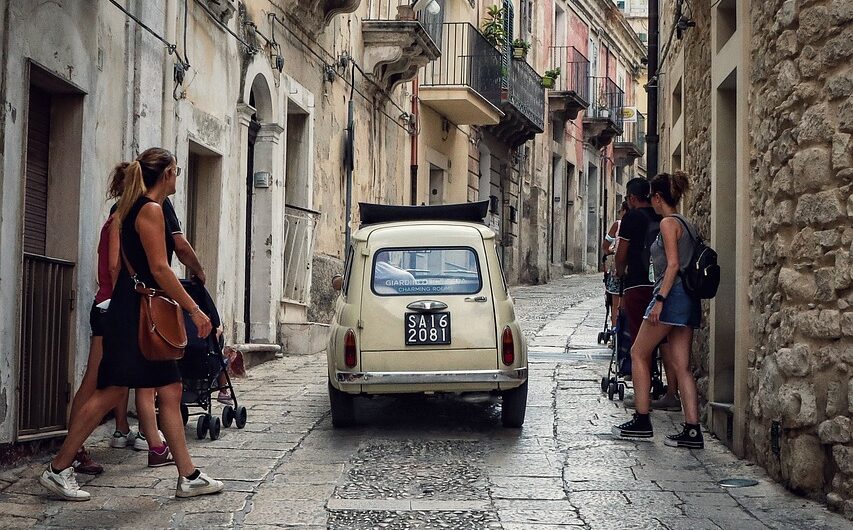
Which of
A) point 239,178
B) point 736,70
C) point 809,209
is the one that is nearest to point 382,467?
point 809,209

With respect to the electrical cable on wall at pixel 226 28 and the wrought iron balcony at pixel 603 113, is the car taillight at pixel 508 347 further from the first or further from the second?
the wrought iron balcony at pixel 603 113

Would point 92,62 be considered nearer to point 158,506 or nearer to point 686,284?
point 158,506

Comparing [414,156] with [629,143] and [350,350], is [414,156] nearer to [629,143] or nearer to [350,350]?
[350,350]

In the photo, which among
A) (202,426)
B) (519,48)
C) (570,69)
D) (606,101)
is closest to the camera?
(202,426)

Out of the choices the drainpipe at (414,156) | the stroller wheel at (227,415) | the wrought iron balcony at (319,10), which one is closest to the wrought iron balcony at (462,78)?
the drainpipe at (414,156)

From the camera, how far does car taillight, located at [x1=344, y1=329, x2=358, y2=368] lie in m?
8.84

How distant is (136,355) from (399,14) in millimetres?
12905

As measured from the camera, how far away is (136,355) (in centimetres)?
648

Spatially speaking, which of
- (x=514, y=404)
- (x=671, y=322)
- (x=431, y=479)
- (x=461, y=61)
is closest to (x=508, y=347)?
(x=514, y=404)

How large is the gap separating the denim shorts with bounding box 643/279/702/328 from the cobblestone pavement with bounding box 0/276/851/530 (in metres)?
0.87

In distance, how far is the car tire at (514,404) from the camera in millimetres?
9000

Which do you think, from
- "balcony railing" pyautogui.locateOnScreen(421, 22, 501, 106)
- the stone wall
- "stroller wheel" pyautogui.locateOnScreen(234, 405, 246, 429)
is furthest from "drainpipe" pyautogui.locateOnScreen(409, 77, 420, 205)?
the stone wall

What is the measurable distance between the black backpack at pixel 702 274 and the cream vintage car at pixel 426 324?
137cm

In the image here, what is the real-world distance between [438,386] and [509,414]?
625 millimetres
